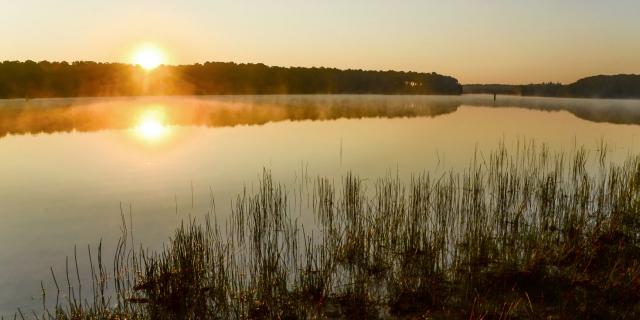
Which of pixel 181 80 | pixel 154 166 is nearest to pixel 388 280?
pixel 154 166

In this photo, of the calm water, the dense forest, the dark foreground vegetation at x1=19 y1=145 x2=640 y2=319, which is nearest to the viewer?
the dark foreground vegetation at x1=19 y1=145 x2=640 y2=319

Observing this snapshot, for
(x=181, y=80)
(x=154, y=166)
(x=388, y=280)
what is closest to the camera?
(x=388, y=280)

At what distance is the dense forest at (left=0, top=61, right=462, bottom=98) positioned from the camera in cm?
11962

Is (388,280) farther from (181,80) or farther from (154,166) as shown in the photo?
(181,80)

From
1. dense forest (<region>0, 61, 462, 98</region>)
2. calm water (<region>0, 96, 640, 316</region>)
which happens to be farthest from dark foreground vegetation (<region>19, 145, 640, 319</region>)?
dense forest (<region>0, 61, 462, 98</region>)

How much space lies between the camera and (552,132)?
35.2 metres

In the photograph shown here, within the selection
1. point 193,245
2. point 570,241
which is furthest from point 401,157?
point 193,245

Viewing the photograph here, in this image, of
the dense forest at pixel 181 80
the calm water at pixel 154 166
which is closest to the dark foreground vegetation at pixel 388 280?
the calm water at pixel 154 166

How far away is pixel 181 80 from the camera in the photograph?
552 ft

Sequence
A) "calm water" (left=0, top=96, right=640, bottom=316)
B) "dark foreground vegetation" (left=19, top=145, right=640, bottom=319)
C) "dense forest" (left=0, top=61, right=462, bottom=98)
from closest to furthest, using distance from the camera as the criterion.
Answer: "dark foreground vegetation" (left=19, top=145, right=640, bottom=319), "calm water" (left=0, top=96, right=640, bottom=316), "dense forest" (left=0, top=61, right=462, bottom=98)

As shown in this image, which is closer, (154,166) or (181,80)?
(154,166)

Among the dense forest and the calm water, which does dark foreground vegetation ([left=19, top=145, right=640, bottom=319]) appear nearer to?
the calm water

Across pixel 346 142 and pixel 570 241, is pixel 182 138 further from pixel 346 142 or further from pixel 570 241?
pixel 570 241

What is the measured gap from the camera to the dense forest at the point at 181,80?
120 meters
